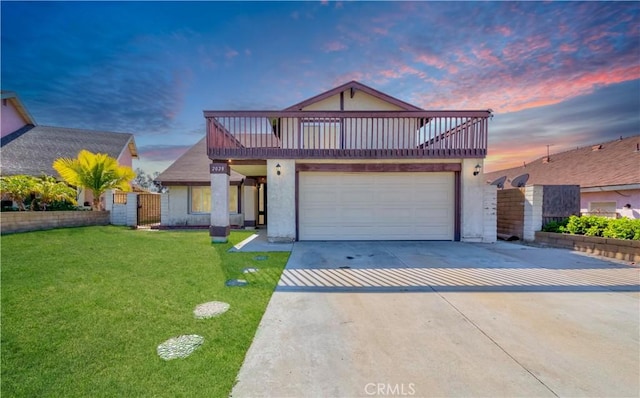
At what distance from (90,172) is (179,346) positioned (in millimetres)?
13689

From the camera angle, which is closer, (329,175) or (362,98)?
(329,175)

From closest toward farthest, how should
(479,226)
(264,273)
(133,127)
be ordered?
1. (264,273)
2. (479,226)
3. (133,127)

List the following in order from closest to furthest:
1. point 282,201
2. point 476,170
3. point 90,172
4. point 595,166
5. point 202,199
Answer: point 476,170 → point 282,201 → point 90,172 → point 202,199 → point 595,166

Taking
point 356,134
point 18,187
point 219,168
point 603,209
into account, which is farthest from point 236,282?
point 603,209

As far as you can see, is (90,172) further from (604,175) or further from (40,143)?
(604,175)

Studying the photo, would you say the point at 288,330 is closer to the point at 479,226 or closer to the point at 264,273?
the point at 264,273

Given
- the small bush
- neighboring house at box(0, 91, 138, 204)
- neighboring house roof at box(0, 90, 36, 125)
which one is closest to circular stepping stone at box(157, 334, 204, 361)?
the small bush

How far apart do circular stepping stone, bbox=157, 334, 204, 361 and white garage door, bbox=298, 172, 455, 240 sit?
6203 mm

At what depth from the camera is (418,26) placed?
859 centimetres

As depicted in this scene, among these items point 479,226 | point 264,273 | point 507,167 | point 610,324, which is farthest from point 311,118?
point 507,167

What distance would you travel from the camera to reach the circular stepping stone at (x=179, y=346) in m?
2.30

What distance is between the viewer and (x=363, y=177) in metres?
8.83

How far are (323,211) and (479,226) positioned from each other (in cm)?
510

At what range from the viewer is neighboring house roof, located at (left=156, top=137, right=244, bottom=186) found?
40.3ft
